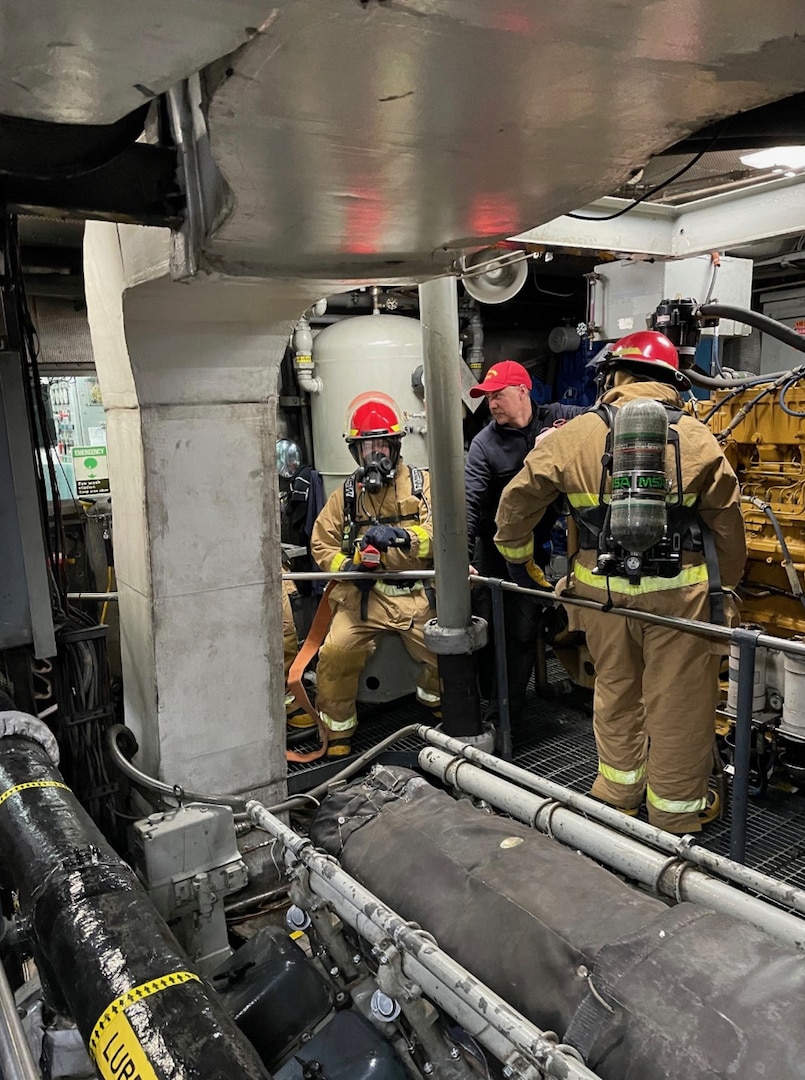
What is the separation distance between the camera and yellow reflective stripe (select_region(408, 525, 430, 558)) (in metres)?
5.01

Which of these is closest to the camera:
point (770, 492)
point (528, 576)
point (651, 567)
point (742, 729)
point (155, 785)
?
point (742, 729)

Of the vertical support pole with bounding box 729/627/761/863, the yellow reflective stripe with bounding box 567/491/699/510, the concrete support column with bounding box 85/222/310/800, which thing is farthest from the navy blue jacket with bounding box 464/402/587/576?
the vertical support pole with bounding box 729/627/761/863

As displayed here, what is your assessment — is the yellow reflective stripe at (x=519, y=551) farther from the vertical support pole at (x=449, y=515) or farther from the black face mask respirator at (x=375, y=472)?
the black face mask respirator at (x=375, y=472)

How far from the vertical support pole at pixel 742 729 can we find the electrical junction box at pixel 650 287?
266cm

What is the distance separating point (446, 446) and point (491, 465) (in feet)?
3.38

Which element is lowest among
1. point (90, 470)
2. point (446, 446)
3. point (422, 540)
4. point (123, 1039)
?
point (123, 1039)

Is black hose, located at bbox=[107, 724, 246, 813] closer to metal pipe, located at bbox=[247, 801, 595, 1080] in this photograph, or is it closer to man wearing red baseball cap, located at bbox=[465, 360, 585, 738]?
metal pipe, located at bbox=[247, 801, 595, 1080]

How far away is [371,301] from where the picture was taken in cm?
720

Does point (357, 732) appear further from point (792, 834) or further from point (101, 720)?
point (792, 834)

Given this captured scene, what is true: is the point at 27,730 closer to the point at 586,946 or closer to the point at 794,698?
the point at 586,946

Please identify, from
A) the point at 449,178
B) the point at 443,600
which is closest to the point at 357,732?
the point at 443,600

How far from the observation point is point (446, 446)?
3.90 meters

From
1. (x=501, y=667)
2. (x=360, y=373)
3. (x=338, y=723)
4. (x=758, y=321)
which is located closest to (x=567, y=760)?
(x=501, y=667)

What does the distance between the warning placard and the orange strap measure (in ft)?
7.63
